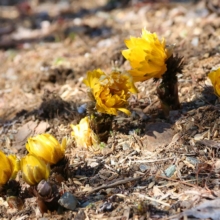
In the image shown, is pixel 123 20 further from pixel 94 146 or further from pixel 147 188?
pixel 147 188

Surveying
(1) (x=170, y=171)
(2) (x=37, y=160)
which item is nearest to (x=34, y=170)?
(2) (x=37, y=160)

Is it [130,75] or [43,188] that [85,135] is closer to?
[130,75]

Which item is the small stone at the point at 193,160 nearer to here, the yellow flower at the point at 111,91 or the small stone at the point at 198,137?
the small stone at the point at 198,137

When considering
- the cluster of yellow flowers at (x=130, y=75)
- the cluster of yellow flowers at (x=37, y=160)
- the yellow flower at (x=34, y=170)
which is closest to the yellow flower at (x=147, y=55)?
the cluster of yellow flowers at (x=130, y=75)

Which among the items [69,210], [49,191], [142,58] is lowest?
[69,210]

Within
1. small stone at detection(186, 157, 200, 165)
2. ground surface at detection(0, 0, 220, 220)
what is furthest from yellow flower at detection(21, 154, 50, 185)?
small stone at detection(186, 157, 200, 165)

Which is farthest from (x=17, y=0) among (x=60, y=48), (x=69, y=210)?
(x=69, y=210)

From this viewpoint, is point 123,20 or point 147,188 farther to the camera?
point 123,20

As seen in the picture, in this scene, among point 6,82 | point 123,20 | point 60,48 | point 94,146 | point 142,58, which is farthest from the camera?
point 123,20
